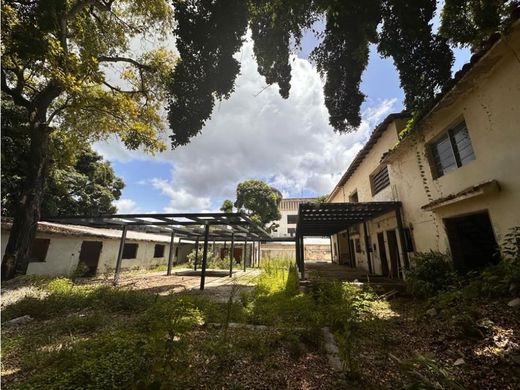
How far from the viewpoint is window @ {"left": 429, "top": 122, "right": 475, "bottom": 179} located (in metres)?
6.25

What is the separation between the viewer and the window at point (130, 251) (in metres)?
18.2

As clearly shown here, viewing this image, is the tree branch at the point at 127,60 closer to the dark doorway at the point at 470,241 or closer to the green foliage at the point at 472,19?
the green foliage at the point at 472,19

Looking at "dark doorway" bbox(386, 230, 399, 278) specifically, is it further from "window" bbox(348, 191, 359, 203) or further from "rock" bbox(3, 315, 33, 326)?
"rock" bbox(3, 315, 33, 326)

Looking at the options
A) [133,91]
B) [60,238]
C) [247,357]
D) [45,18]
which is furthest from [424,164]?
[60,238]

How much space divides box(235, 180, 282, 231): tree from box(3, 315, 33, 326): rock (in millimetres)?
24773

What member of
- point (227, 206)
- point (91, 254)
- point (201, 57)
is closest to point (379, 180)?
point (201, 57)

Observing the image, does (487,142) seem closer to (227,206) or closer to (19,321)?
(19,321)

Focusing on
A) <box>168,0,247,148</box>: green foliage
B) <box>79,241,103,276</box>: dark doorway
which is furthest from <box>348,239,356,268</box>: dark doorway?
<box>79,241,103,276</box>: dark doorway

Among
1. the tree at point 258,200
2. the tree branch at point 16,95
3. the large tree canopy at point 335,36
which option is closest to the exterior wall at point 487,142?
the large tree canopy at point 335,36

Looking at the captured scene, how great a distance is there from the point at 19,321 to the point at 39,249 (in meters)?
8.98

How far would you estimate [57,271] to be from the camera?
1320cm

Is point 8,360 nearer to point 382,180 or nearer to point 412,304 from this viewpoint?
point 412,304

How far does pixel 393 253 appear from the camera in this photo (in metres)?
10.3

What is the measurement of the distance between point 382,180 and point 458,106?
5576 mm
